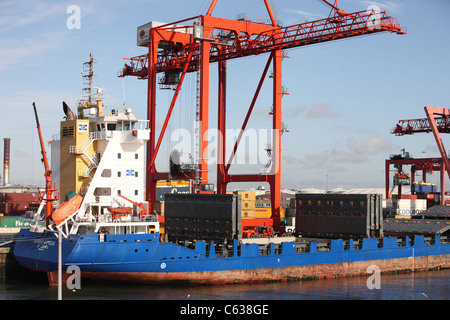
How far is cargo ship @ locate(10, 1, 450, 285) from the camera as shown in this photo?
3198cm

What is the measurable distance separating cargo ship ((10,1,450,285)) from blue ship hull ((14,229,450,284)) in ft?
0.17

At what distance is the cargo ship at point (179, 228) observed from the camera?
3198cm

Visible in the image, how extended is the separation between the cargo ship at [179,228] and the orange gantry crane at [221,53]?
160 millimetres

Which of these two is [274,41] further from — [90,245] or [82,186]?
[90,245]

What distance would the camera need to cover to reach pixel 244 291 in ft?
105

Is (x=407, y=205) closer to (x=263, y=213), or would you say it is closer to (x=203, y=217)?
(x=263, y=213)

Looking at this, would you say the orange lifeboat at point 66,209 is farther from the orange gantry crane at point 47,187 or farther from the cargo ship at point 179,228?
the orange gantry crane at point 47,187

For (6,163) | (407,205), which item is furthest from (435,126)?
(6,163)

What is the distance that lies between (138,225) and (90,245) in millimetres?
3366

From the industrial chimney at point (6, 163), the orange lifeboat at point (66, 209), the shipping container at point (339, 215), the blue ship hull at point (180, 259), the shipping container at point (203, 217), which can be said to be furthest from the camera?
the industrial chimney at point (6, 163)

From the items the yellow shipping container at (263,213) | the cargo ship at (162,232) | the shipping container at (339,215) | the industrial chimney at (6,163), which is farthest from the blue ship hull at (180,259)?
the industrial chimney at (6,163)

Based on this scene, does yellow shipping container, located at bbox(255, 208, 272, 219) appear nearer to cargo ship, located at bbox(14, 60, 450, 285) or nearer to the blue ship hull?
cargo ship, located at bbox(14, 60, 450, 285)

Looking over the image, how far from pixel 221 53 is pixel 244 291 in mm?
20927
